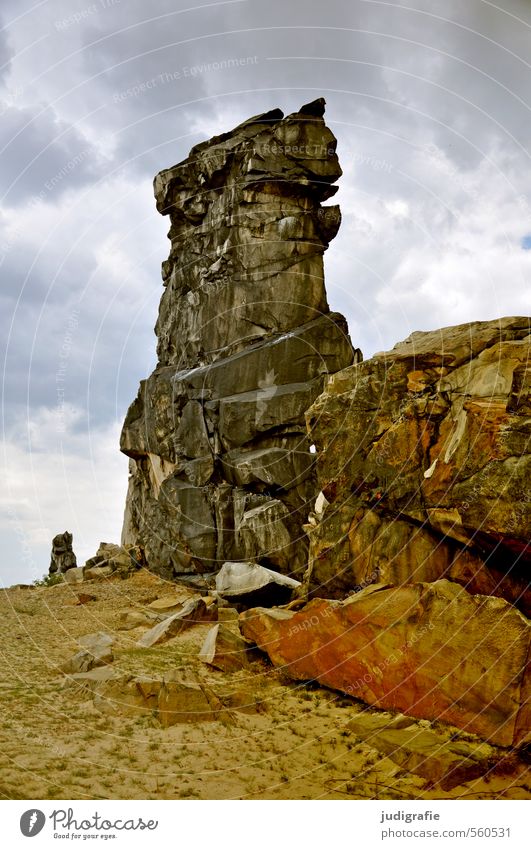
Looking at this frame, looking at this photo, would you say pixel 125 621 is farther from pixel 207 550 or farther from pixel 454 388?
pixel 454 388

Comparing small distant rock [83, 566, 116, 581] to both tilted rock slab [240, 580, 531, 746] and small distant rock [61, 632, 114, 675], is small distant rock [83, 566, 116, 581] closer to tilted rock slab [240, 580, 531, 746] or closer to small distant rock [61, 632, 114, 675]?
small distant rock [61, 632, 114, 675]

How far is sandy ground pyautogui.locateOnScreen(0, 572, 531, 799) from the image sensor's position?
11.3 m

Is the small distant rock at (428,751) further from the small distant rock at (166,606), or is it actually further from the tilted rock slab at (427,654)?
the small distant rock at (166,606)

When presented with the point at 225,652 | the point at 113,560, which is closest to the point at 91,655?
the point at 225,652

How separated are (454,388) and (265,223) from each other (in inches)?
A: 1359

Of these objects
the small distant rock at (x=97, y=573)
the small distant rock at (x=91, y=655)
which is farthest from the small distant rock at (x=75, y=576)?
the small distant rock at (x=91, y=655)

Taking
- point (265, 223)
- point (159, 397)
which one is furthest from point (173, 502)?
point (265, 223)

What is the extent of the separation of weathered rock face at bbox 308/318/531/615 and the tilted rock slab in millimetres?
→ 1468

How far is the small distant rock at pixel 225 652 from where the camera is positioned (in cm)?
1917

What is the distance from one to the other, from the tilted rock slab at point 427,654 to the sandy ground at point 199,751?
0.79m

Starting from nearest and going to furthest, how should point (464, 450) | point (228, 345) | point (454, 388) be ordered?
point (464, 450), point (454, 388), point (228, 345)

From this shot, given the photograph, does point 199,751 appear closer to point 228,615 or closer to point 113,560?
point 228,615

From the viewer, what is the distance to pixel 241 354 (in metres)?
44.7
